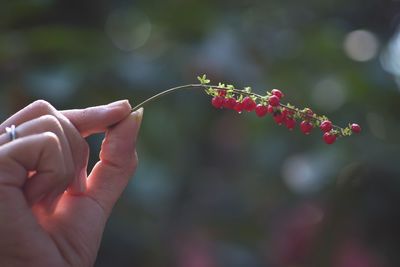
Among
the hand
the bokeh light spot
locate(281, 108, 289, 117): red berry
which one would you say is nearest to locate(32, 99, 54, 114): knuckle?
the hand

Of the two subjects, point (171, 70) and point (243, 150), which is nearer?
point (171, 70)

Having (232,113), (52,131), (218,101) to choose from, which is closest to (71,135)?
(52,131)

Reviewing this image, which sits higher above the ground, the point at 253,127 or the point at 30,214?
the point at 253,127

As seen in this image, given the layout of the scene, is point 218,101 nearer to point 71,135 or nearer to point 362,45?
point 71,135

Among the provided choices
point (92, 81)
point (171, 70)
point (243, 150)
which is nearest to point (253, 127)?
point (243, 150)

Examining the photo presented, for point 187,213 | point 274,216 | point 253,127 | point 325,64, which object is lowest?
point 187,213

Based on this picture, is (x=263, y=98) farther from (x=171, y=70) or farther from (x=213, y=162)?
(x=213, y=162)

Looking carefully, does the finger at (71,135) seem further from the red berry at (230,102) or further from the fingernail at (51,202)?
the red berry at (230,102)
